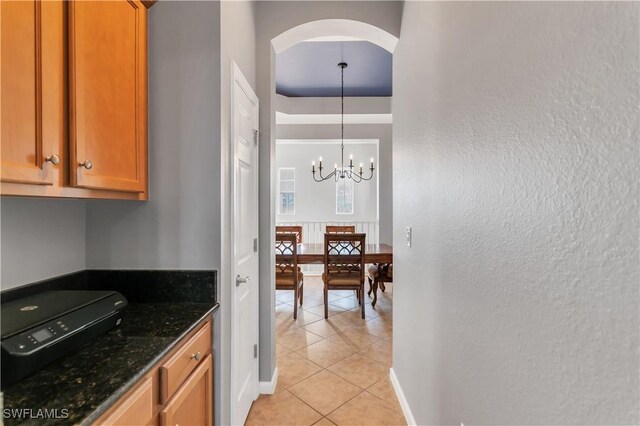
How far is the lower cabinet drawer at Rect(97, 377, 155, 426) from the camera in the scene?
78 cm

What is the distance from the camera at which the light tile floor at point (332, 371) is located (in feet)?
6.47

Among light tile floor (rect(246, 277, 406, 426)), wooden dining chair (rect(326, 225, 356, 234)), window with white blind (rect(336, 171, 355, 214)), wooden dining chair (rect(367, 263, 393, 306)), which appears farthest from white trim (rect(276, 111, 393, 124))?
light tile floor (rect(246, 277, 406, 426))

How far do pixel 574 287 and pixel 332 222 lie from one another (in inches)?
242

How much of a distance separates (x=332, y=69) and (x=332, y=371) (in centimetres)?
365

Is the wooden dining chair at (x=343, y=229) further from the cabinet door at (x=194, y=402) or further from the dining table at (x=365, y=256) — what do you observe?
the cabinet door at (x=194, y=402)

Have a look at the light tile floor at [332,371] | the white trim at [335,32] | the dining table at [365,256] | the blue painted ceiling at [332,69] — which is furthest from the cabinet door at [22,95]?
the blue painted ceiling at [332,69]

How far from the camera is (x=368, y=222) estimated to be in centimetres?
650

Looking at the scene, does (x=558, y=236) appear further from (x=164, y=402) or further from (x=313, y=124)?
(x=313, y=124)

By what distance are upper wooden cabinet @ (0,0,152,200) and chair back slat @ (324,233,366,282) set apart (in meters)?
2.46

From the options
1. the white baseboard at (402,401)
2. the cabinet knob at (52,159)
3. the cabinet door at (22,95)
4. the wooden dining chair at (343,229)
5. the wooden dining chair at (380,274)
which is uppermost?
the cabinet door at (22,95)

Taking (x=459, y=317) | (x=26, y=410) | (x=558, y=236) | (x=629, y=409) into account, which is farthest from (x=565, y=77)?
(x=26, y=410)

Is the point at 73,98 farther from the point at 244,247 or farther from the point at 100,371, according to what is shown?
the point at 244,247

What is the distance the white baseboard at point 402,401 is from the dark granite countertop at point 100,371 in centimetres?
138

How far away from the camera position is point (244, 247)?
181 centimetres
